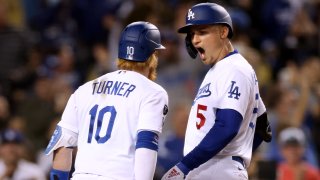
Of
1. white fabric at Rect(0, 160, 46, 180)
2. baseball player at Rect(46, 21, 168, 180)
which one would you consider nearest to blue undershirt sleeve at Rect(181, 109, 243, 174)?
baseball player at Rect(46, 21, 168, 180)

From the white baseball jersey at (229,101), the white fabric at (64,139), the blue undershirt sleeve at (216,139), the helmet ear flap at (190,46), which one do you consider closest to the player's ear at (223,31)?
the white baseball jersey at (229,101)

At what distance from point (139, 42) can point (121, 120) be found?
21.9 inches

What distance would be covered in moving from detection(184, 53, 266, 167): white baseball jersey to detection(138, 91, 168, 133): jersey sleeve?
325mm

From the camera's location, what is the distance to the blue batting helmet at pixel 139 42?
6500 mm

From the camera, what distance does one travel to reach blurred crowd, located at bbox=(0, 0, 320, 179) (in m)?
10.5

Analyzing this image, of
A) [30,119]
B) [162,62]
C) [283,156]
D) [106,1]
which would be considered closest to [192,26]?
[283,156]

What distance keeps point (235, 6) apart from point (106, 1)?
5.62ft

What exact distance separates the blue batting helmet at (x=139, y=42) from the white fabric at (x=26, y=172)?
159 inches

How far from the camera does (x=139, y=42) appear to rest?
21.4ft

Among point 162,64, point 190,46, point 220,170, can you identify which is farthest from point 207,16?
point 162,64

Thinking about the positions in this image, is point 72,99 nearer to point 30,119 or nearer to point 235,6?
point 30,119

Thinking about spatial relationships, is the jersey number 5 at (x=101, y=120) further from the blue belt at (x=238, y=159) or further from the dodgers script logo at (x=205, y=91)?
the blue belt at (x=238, y=159)

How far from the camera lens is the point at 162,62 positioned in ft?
37.3

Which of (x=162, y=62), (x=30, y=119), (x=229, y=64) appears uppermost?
(x=229, y=64)
